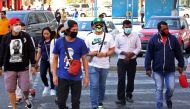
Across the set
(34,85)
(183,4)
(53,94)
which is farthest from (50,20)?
(183,4)

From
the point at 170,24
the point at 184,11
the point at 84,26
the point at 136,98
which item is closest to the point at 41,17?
the point at 84,26

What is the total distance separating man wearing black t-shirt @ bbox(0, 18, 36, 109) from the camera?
847cm

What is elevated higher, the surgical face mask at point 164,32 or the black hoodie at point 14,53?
the surgical face mask at point 164,32

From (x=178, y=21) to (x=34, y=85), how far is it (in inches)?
366

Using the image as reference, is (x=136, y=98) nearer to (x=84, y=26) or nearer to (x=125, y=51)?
(x=125, y=51)

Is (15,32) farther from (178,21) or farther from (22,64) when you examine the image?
(178,21)

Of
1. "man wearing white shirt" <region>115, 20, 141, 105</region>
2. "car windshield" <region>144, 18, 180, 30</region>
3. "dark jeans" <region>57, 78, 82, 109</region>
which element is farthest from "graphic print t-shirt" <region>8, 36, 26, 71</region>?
"car windshield" <region>144, 18, 180, 30</region>

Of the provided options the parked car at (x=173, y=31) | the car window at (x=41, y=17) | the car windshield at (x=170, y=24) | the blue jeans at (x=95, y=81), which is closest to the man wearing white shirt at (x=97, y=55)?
the blue jeans at (x=95, y=81)

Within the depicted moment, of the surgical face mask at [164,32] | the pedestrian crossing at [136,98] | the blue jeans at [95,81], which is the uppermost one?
the surgical face mask at [164,32]

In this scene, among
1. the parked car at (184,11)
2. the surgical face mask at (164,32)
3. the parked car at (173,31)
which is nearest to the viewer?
the surgical face mask at (164,32)

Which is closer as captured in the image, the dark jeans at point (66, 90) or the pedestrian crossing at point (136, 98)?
the dark jeans at point (66, 90)

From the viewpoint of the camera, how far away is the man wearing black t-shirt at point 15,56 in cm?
847

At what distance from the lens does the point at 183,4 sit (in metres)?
51.9

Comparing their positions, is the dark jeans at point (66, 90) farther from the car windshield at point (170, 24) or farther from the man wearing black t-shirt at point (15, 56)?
the car windshield at point (170, 24)
